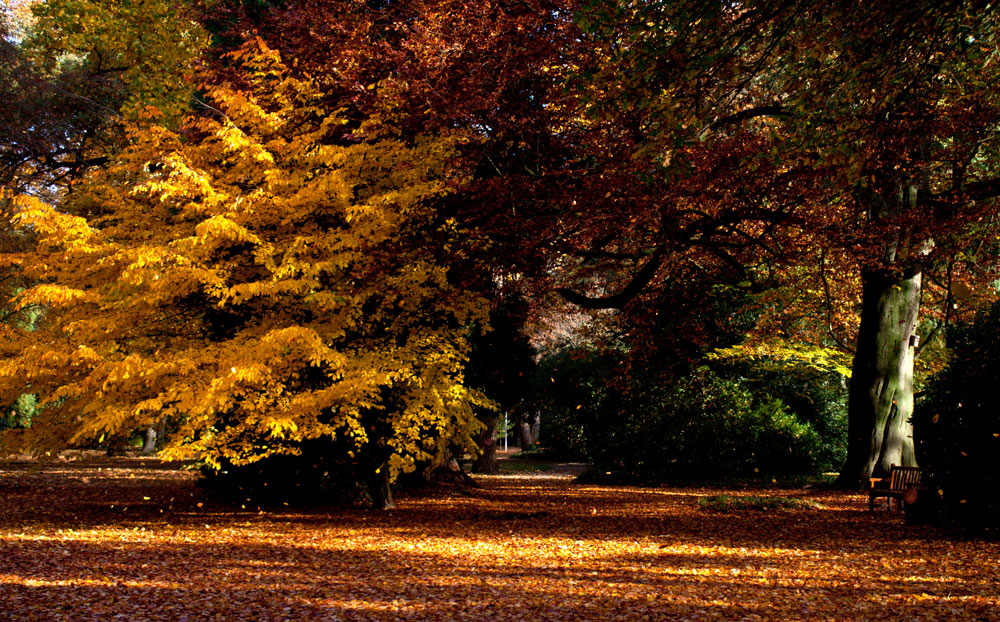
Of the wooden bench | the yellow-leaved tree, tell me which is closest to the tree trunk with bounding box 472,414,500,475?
the yellow-leaved tree

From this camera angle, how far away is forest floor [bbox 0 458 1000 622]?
6113 millimetres

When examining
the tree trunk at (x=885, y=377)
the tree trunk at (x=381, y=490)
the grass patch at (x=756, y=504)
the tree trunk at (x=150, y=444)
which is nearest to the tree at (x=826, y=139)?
the tree trunk at (x=885, y=377)

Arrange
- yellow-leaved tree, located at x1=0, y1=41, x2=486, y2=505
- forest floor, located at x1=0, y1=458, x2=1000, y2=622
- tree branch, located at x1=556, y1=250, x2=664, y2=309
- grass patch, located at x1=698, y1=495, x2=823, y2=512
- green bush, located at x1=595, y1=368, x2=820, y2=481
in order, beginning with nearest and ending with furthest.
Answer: forest floor, located at x1=0, y1=458, x2=1000, y2=622 → yellow-leaved tree, located at x1=0, y1=41, x2=486, y2=505 → tree branch, located at x1=556, y1=250, x2=664, y2=309 → grass patch, located at x1=698, y1=495, x2=823, y2=512 → green bush, located at x1=595, y1=368, x2=820, y2=481

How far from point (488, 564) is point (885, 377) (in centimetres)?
912

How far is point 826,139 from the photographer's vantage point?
7.63 meters

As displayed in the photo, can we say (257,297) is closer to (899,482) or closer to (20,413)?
(899,482)

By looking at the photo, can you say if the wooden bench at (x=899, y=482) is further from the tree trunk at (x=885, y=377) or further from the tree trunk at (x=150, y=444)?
the tree trunk at (x=150, y=444)

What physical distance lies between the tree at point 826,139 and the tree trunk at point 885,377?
0.03 metres

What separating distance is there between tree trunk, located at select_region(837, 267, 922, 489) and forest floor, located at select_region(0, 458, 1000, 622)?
1231mm

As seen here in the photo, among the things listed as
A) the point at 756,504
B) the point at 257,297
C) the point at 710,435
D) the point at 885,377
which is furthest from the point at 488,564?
the point at 710,435

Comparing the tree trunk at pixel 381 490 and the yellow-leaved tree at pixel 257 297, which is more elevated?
the yellow-leaved tree at pixel 257 297

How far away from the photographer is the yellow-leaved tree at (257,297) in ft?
31.0

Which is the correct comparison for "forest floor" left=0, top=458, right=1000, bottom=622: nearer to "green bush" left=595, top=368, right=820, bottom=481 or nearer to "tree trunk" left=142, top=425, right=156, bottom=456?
"green bush" left=595, top=368, right=820, bottom=481

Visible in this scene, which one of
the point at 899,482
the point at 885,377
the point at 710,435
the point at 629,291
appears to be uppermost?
the point at 629,291
